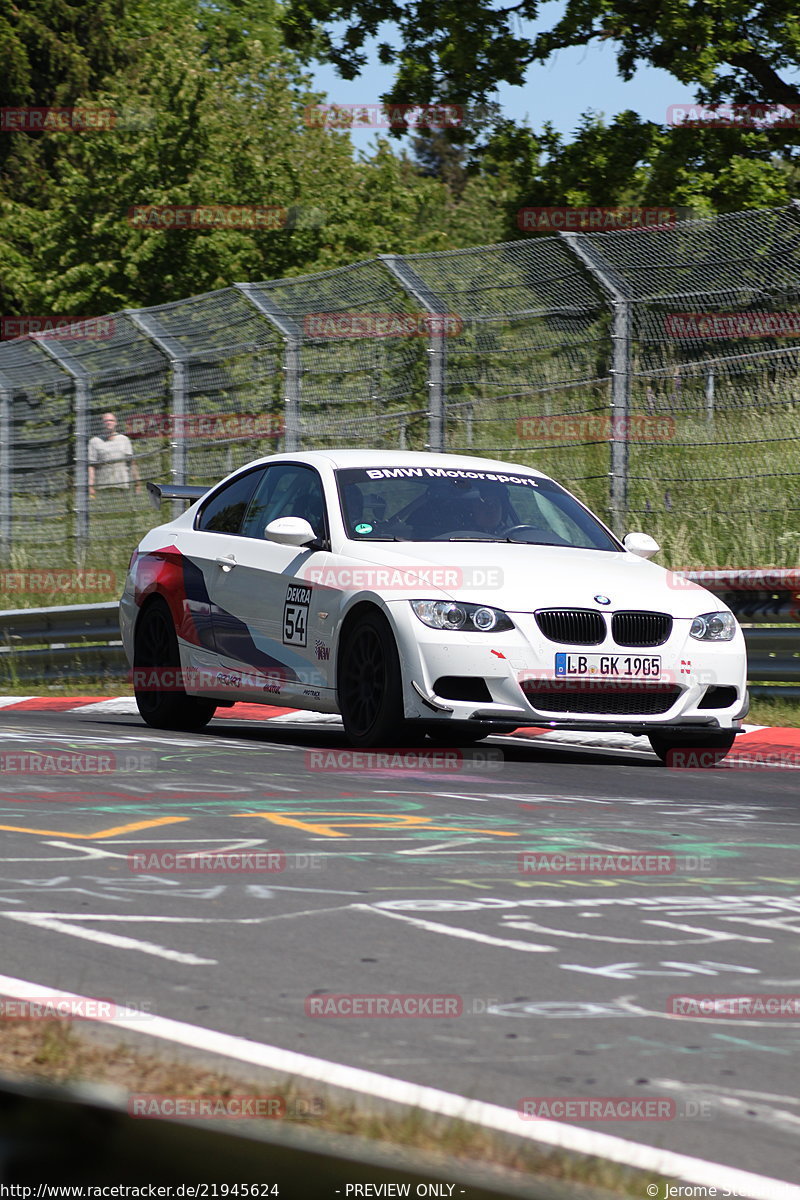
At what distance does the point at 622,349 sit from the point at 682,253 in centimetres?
97

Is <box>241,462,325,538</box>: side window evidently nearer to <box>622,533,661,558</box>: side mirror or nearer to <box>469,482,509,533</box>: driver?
<box>469,482,509,533</box>: driver

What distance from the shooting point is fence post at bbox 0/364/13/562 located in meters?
22.8

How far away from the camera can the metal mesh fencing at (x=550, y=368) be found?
47.6 ft

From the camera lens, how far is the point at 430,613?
9.75 m

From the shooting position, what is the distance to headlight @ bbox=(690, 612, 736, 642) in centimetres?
1025

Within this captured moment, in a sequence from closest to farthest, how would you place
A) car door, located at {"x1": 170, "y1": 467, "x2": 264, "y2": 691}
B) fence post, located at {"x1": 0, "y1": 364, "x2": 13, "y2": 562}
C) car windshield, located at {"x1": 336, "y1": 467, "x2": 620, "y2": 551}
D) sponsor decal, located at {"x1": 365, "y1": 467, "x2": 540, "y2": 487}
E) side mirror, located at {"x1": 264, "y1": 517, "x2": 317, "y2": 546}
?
1. side mirror, located at {"x1": 264, "y1": 517, "x2": 317, "y2": 546}
2. car windshield, located at {"x1": 336, "y1": 467, "x2": 620, "y2": 551}
3. sponsor decal, located at {"x1": 365, "y1": 467, "x2": 540, "y2": 487}
4. car door, located at {"x1": 170, "y1": 467, "x2": 264, "y2": 691}
5. fence post, located at {"x1": 0, "y1": 364, "x2": 13, "y2": 562}

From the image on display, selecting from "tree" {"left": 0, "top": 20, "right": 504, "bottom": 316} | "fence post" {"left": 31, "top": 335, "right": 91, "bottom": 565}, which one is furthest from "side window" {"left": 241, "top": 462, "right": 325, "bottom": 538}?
"tree" {"left": 0, "top": 20, "right": 504, "bottom": 316}

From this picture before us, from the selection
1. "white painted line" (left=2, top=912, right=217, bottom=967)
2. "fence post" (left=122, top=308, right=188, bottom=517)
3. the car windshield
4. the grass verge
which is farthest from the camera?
"fence post" (left=122, top=308, right=188, bottom=517)

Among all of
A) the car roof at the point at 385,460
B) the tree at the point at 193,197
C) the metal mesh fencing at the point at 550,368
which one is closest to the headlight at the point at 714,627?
the car roof at the point at 385,460

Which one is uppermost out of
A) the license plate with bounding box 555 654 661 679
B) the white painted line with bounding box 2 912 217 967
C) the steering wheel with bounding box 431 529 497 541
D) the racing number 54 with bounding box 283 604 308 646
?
the steering wheel with bounding box 431 529 497 541

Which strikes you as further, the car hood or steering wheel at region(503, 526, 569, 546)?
steering wheel at region(503, 526, 569, 546)

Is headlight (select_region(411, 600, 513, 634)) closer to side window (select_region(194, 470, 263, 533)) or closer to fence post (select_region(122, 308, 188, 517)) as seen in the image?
side window (select_region(194, 470, 263, 533))

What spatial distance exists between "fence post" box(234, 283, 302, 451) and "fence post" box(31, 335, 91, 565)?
3.84 m

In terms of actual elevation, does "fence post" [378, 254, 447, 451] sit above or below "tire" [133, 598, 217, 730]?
above
